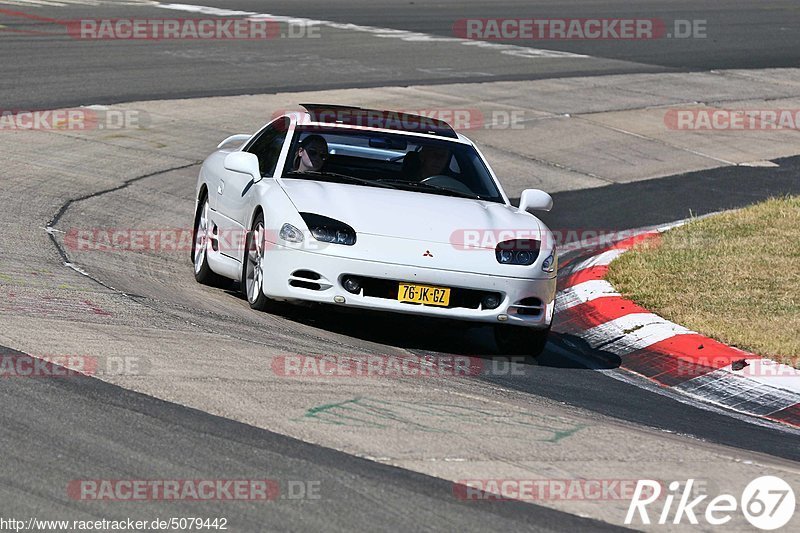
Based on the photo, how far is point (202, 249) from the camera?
10.5m

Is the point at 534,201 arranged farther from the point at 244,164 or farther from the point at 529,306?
the point at 244,164

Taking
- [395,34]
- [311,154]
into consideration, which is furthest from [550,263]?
[395,34]

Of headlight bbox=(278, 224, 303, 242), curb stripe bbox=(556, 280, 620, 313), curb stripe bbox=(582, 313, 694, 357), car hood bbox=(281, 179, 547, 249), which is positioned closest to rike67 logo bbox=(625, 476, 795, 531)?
car hood bbox=(281, 179, 547, 249)

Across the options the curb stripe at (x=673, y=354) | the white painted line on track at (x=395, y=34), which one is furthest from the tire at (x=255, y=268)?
the white painted line on track at (x=395, y=34)

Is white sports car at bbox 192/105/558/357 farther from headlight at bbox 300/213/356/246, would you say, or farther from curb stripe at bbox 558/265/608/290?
curb stripe at bbox 558/265/608/290

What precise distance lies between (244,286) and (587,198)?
694 cm

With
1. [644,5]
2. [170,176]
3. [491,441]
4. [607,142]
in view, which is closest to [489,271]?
[491,441]

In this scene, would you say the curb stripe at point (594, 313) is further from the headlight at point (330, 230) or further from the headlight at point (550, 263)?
the headlight at point (330, 230)

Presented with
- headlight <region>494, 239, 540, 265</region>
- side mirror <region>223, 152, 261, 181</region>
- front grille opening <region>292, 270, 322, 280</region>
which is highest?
side mirror <region>223, 152, 261, 181</region>

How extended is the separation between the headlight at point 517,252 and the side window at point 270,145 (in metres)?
1.83

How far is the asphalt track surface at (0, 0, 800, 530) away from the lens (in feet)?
16.9

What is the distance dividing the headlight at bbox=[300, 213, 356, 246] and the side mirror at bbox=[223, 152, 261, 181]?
103 centimetres

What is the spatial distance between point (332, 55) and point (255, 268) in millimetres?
14839

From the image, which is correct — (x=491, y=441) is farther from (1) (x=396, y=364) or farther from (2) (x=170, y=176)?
(2) (x=170, y=176)
